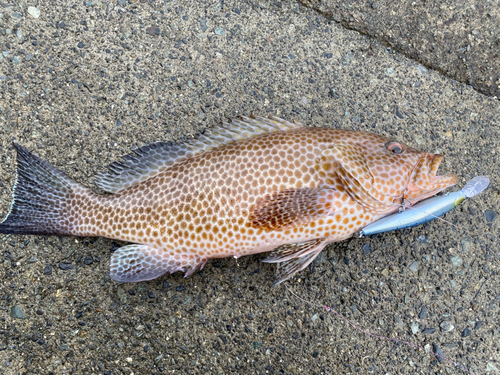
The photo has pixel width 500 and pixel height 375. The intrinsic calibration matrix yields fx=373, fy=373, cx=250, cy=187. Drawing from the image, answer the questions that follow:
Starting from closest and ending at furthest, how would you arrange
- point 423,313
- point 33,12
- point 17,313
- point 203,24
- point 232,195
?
point 232,195 → point 17,313 → point 423,313 → point 33,12 → point 203,24

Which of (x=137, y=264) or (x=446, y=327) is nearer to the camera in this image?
(x=137, y=264)

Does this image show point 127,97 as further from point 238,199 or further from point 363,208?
point 363,208

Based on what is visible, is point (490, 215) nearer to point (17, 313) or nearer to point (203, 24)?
point (203, 24)

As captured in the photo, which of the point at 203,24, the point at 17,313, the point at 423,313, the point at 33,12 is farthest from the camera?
the point at 203,24

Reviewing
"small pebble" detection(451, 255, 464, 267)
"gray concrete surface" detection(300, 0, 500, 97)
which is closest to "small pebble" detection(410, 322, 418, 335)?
"small pebble" detection(451, 255, 464, 267)

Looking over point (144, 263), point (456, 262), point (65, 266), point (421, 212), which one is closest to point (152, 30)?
point (144, 263)

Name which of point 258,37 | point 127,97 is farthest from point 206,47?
point 127,97

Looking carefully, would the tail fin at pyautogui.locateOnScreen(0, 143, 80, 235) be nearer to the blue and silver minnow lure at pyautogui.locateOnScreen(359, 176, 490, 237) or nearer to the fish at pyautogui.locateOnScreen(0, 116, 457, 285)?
the fish at pyautogui.locateOnScreen(0, 116, 457, 285)
